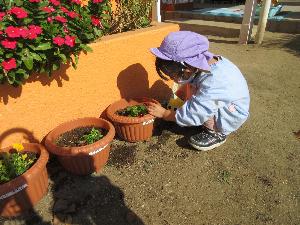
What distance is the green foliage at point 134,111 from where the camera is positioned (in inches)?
124

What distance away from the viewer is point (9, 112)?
100.0 inches

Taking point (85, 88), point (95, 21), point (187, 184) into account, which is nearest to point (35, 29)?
point (95, 21)

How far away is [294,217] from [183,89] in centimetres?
174

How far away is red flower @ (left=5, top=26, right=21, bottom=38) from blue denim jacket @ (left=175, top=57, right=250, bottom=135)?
1.56 meters

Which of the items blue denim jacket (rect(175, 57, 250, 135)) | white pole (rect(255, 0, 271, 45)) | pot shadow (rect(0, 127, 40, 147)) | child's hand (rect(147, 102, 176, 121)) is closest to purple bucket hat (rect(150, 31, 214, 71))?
blue denim jacket (rect(175, 57, 250, 135))

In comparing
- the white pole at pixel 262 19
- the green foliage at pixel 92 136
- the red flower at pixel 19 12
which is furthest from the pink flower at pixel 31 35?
the white pole at pixel 262 19

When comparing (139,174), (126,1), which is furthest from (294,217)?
(126,1)

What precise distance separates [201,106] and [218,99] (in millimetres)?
173

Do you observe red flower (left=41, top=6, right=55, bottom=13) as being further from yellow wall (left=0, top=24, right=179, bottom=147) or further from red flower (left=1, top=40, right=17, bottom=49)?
yellow wall (left=0, top=24, right=179, bottom=147)

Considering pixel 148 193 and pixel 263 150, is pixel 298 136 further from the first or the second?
pixel 148 193

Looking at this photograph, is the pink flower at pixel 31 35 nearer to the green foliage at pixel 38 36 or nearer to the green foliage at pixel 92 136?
the green foliage at pixel 38 36

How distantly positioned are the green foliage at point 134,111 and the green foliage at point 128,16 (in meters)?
0.99

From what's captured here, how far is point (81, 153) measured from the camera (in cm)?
251

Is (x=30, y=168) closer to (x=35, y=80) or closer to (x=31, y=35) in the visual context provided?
(x=35, y=80)
